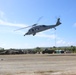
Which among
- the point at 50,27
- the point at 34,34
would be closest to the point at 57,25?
the point at 50,27

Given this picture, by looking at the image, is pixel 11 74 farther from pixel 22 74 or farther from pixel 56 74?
pixel 56 74

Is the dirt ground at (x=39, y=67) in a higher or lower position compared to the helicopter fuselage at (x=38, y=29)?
lower

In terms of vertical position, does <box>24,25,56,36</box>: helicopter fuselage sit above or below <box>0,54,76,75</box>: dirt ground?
above

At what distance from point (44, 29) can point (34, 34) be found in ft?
11.3

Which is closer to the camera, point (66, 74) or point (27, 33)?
point (66, 74)

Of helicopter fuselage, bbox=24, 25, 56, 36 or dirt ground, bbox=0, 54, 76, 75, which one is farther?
helicopter fuselage, bbox=24, 25, 56, 36

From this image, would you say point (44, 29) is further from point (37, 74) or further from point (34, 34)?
point (37, 74)

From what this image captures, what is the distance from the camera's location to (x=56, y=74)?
21.5 metres

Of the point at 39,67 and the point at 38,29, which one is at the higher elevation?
the point at 38,29

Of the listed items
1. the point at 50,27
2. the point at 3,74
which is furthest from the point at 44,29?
the point at 3,74

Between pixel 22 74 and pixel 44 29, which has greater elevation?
Result: pixel 44 29

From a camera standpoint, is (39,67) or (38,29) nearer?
(39,67)

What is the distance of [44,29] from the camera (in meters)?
75.2

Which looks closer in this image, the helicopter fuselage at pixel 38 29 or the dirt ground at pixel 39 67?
the dirt ground at pixel 39 67
